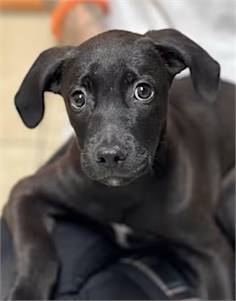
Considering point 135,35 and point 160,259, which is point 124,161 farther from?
point 160,259

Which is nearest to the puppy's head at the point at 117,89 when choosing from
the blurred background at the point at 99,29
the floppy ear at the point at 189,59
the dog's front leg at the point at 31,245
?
the floppy ear at the point at 189,59

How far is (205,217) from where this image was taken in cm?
147

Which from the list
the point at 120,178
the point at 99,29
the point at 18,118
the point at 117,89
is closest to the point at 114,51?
the point at 117,89

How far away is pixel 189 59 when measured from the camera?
1238mm

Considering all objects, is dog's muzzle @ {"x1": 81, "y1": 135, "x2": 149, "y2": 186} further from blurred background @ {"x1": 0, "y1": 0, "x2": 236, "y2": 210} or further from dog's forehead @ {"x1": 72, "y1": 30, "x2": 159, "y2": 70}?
blurred background @ {"x1": 0, "y1": 0, "x2": 236, "y2": 210}

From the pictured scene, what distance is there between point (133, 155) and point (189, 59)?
159 mm

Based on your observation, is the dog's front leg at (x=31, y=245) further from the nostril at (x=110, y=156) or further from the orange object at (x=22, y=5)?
the orange object at (x=22, y=5)

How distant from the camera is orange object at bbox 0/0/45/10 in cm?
315

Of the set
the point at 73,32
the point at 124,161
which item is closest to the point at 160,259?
the point at 124,161

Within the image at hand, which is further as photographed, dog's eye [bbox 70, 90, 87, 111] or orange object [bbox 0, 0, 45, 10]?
orange object [bbox 0, 0, 45, 10]

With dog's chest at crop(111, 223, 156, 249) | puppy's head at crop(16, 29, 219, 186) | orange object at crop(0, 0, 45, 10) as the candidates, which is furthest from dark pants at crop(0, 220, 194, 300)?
orange object at crop(0, 0, 45, 10)

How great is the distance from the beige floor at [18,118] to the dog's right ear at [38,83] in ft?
2.19

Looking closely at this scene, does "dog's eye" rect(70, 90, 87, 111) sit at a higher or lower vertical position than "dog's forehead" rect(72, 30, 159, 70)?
lower

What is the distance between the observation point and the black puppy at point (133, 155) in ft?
3.94
